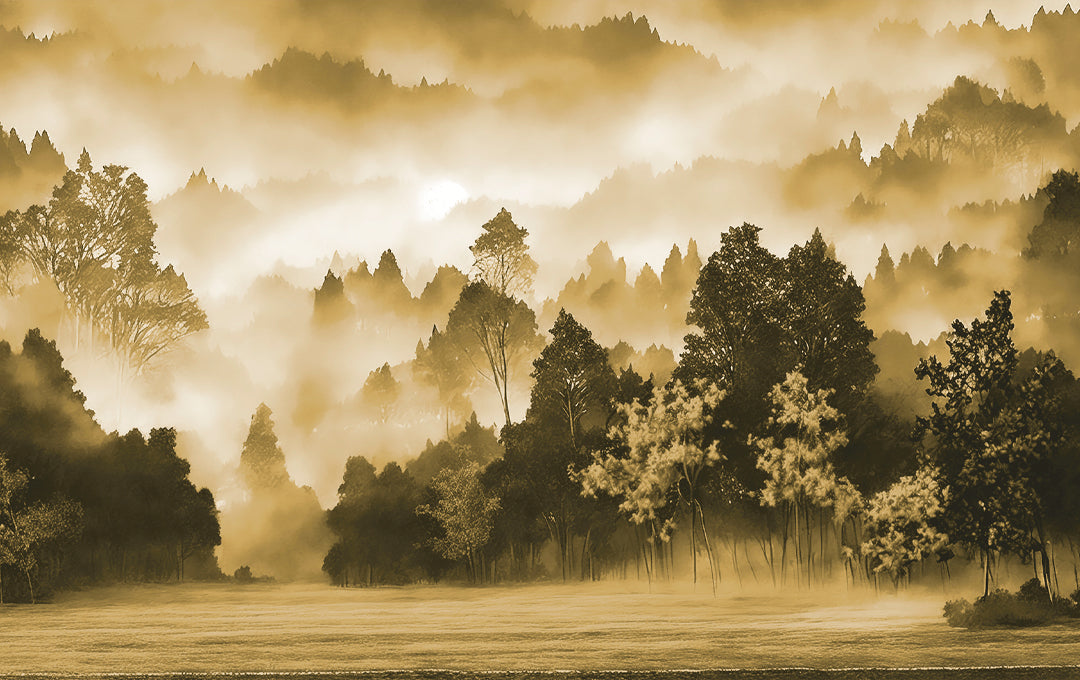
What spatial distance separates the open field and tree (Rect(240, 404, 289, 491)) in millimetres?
53381

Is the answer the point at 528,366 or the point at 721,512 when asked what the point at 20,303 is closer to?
the point at 528,366

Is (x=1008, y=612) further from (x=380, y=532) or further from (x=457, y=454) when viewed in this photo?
(x=457, y=454)

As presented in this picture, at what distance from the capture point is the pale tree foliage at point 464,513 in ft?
273

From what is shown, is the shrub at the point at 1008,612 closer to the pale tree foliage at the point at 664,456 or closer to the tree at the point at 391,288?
the pale tree foliage at the point at 664,456

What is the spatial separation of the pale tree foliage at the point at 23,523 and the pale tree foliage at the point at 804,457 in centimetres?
4236

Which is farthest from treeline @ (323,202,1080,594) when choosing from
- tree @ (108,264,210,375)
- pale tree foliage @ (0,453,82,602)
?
tree @ (108,264,210,375)

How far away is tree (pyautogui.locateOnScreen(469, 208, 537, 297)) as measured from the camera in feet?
325

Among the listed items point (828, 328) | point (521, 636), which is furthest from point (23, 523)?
point (828, 328)

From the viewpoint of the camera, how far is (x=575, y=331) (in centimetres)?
8125

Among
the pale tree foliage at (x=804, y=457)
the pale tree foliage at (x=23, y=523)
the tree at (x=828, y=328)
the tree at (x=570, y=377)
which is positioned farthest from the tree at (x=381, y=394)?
the pale tree foliage at (x=804, y=457)

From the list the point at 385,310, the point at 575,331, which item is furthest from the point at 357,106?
the point at 575,331

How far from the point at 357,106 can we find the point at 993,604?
16850 cm

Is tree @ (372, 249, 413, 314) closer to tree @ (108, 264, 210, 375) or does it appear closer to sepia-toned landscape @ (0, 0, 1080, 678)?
sepia-toned landscape @ (0, 0, 1080, 678)

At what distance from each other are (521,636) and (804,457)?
87.7 ft
